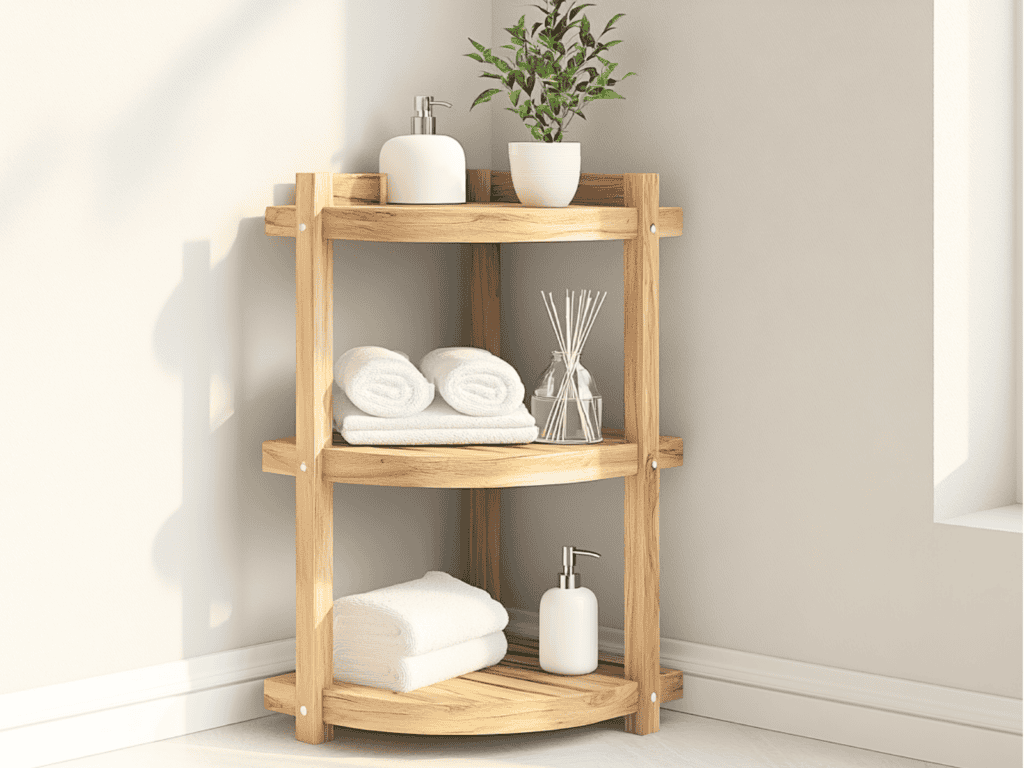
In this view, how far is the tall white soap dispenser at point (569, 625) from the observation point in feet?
5.82

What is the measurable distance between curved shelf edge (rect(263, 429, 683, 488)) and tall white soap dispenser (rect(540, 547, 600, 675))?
146 millimetres

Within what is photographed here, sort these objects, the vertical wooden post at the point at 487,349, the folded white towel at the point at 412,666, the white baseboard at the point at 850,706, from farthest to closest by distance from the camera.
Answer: the vertical wooden post at the point at 487,349, the folded white towel at the point at 412,666, the white baseboard at the point at 850,706

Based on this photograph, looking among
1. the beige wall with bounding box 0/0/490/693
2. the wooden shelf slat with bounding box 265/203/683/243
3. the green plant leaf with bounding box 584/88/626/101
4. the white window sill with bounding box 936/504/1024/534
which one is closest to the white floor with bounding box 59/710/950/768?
the beige wall with bounding box 0/0/490/693

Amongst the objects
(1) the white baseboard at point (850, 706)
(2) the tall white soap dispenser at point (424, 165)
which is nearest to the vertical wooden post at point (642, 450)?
(1) the white baseboard at point (850, 706)


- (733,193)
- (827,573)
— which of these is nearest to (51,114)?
(733,193)

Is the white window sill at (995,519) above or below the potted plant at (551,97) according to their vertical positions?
below

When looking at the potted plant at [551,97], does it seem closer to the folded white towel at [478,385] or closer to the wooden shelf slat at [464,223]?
the wooden shelf slat at [464,223]

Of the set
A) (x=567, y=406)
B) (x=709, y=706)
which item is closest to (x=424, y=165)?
(x=567, y=406)

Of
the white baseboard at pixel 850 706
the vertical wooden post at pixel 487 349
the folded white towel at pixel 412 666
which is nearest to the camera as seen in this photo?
the white baseboard at pixel 850 706

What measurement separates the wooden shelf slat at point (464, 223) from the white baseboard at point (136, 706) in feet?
1.93

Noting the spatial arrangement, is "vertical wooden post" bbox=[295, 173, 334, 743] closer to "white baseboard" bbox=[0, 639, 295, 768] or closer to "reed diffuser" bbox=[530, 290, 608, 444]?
"white baseboard" bbox=[0, 639, 295, 768]

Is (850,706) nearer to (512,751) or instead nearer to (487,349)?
(512,751)

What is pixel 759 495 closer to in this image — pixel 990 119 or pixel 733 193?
pixel 733 193

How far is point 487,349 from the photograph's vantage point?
2.02 meters
